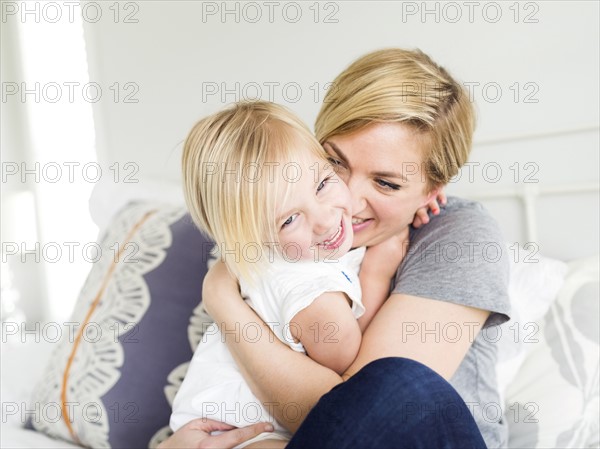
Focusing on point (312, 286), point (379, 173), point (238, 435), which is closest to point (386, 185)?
point (379, 173)

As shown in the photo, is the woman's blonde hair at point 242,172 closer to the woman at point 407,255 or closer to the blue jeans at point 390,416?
the woman at point 407,255

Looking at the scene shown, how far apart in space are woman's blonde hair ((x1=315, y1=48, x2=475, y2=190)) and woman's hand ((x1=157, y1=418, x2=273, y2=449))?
493 millimetres

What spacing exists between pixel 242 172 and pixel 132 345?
586mm

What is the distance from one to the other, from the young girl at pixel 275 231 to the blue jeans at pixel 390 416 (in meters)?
0.16

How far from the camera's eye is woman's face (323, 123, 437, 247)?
3.47ft

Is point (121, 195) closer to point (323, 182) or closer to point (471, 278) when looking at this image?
point (323, 182)

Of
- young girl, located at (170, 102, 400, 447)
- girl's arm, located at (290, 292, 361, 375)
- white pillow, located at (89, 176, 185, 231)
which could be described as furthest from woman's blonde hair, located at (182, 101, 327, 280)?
white pillow, located at (89, 176, 185, 231)

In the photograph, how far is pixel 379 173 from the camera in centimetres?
107

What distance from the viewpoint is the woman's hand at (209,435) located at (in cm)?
100

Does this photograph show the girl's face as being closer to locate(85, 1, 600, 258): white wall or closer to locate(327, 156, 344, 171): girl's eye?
locate(327, 156, 344, 171): girl's eye

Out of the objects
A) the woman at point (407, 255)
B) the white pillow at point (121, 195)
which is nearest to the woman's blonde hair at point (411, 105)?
the woman at point (407, 255)

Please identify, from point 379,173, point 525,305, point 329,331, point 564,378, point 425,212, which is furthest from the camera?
point 525,305

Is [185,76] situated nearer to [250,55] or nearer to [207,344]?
[250,55]

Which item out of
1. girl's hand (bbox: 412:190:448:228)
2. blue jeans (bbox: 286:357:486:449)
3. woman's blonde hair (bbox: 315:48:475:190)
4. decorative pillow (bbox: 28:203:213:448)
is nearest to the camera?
blue jeans (bbox: 286:357:486:449)
